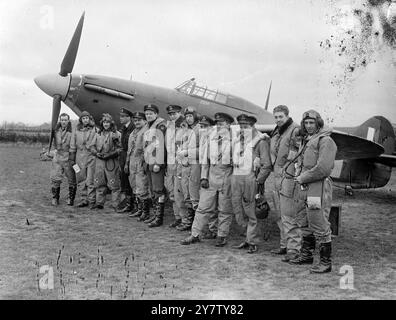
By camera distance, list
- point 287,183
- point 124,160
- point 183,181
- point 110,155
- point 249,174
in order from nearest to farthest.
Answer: point 287,183, point 249,174, point 183,181, point 110,155, point 124,160

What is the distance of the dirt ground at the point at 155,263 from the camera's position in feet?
13.1

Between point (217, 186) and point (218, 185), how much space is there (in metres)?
0.02

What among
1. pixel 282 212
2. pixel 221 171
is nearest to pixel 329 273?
pixel 282 212

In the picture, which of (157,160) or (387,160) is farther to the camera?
(387,160)

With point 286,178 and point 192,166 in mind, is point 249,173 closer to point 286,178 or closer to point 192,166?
point 286,178

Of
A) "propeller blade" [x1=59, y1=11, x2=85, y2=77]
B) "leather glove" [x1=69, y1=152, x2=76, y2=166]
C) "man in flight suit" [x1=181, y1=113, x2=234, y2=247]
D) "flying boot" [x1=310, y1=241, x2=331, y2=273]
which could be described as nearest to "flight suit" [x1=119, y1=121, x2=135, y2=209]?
"leather glove" [x1=69, y1=152, x2=76, y2=166]

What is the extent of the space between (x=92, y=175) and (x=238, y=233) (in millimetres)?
3281

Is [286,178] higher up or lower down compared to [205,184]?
higher up

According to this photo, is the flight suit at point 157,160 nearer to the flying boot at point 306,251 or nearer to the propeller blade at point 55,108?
the flying boot at point 306,251

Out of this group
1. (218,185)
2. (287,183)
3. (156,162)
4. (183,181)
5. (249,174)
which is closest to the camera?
(287,183)

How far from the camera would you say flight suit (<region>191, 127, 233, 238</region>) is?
19.2 ft

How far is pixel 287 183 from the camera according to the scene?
5.29 m

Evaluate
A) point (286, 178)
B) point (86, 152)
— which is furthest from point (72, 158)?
point (286, 178)

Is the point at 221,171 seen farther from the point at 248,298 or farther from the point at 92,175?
the point at 92,175
